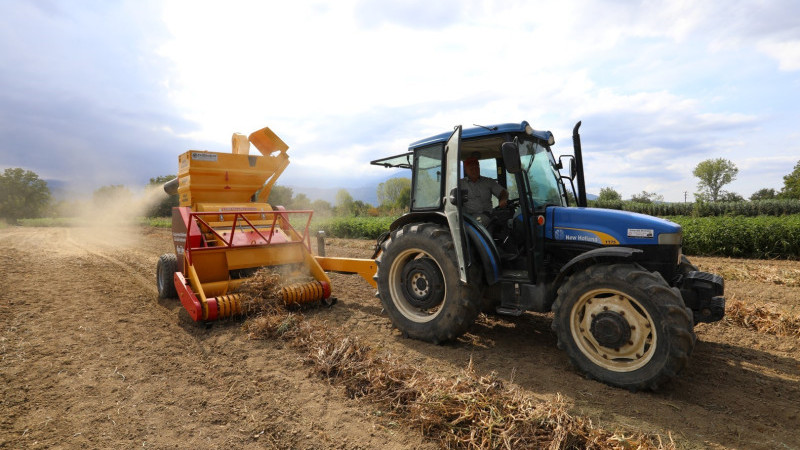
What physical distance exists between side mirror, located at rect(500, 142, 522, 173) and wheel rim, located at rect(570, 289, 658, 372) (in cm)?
128

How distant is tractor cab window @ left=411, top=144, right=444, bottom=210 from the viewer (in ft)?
15.7

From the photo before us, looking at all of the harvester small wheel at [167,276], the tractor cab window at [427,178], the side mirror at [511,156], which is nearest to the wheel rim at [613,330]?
the side mirror at [511,156]

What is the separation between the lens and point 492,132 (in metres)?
4.29

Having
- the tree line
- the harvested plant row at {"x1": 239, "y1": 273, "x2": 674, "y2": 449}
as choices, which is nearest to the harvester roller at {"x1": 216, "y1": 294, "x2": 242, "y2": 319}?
the harvested plant row at {"x1": 239, "y1": 273, "x2": 674, "y2": 449}

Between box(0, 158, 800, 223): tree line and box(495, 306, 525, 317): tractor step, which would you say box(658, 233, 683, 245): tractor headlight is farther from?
box(0, 158, 800, 223): tree line

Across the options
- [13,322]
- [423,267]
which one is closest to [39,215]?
[13,322]

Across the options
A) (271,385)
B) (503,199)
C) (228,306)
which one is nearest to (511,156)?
(503,199)

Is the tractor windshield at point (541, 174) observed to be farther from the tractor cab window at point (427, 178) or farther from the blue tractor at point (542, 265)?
the tractor cab window at point (427, 178)

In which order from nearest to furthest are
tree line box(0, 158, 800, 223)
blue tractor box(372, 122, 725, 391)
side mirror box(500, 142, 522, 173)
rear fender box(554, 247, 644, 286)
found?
blue tractor box(372, 122, 725, 391) < rear fender box(554, 247, 644, 286) < side mirror box(500, 142, 522, 173) < tree line box(0, 158, 800, 223)

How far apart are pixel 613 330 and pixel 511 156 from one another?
170 cm

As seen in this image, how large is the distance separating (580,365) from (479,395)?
1.18 meters

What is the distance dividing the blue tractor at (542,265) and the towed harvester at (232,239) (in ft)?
4.31

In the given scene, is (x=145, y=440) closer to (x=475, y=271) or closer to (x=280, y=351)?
(x=280, y=351)

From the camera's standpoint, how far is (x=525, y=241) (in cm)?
422
